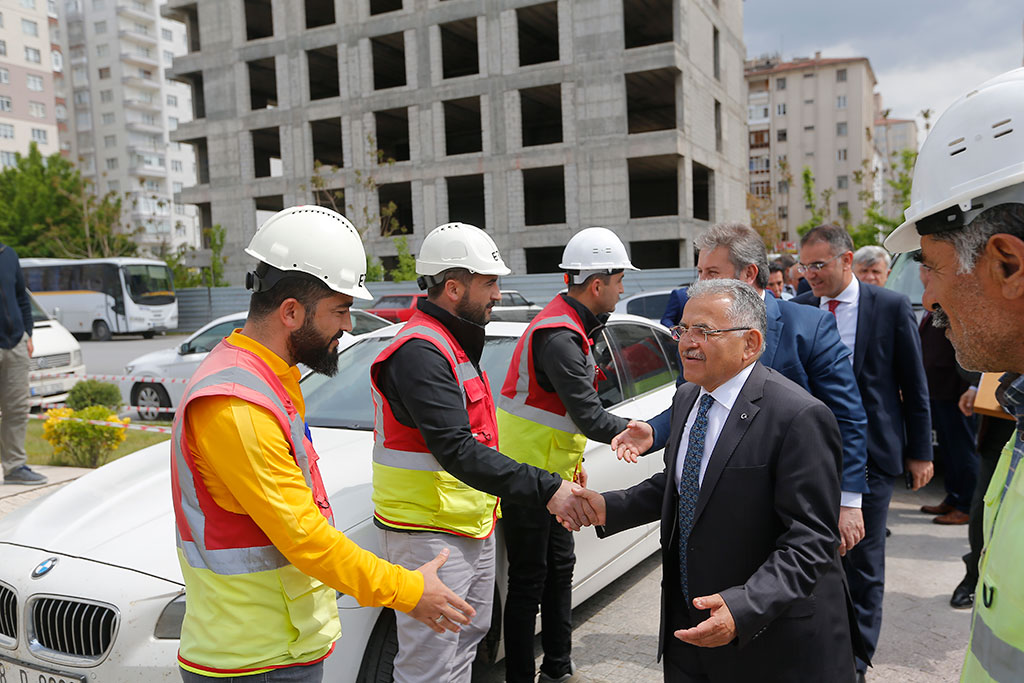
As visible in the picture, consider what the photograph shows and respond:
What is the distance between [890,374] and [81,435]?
7493mm

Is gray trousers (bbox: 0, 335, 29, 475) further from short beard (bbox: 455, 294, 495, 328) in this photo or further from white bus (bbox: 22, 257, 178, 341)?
white bus (bbox: 22, 257, 178, 341)

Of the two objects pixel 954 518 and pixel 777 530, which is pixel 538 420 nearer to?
pixel 777 530

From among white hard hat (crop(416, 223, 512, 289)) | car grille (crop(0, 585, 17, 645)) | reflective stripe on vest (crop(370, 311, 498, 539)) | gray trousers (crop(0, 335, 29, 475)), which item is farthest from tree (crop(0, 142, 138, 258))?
reflective stripe on vest (crop(370, 311, 498, 539))

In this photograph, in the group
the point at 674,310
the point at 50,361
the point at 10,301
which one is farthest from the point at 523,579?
the point at 50,361

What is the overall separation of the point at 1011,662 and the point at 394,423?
7.36 ft

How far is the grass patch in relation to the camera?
27.3ft

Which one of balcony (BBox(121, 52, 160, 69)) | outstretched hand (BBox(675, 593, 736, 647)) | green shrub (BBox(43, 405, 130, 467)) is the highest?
balcony (BBox(121, 52, 160, 69))

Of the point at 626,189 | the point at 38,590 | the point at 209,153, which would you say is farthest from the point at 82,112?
the point at 38,590

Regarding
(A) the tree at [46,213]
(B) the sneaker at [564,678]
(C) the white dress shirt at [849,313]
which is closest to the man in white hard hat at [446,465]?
(B) the sneaker at [564,678]

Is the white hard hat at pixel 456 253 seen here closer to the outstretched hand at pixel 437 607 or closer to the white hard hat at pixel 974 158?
the outstretched hand at pixel 437 607

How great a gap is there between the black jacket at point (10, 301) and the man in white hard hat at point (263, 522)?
5.43 m

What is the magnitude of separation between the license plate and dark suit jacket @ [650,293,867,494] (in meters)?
3.10

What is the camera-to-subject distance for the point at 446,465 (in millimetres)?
2785

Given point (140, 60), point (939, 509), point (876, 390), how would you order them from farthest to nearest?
point (140, 60) → point (939, 509) → point (876, 390)
